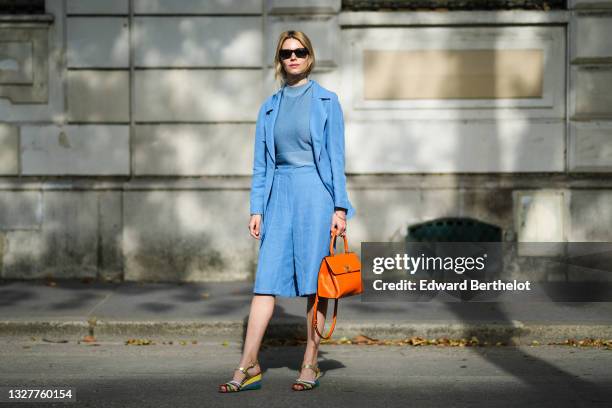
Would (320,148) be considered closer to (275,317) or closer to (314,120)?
(314,120)

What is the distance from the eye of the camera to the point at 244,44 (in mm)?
10031

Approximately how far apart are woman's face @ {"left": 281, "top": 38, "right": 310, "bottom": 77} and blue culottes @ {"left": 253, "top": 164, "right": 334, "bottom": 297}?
1.87 feet

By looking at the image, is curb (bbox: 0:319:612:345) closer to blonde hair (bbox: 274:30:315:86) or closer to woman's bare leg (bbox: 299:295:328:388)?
woman's bare leg (bbox: 299:295:328:388)

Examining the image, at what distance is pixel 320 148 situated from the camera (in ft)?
18.3

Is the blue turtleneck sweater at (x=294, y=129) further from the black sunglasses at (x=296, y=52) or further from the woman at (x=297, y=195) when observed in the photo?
the black sunglasses at (x=296, y=52)

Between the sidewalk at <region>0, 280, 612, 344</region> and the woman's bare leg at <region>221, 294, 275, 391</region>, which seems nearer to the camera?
the woman's bare leg at <region>221, 294, 275, 391</region>

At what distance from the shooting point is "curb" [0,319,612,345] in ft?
24.6

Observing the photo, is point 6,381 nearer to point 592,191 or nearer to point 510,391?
point 510,391

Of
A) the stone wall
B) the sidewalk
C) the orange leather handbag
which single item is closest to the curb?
the sidewalk

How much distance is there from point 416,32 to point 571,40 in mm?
1673

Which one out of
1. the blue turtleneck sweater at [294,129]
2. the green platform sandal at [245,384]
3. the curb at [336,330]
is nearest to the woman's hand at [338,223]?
the blue turtleneck sweater at [294,129]

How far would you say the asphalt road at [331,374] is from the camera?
217 inches

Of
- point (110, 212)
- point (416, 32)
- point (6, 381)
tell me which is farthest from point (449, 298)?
point (6, 381)

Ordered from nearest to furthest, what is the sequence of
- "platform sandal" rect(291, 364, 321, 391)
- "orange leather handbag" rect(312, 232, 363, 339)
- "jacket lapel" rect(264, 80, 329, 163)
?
"orange leather handbag" rect(312, 232, 363, 339) → "jacket lapel" rect(264, 80, 329, 163) → "platform sandal" rect(291, 364, 321, 391)
